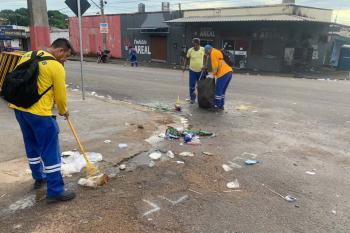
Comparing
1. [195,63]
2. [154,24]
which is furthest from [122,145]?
[154,24]

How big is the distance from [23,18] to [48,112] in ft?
240

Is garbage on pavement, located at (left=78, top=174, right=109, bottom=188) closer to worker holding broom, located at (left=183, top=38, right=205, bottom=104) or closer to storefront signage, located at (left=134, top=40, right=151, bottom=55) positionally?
worker holding broom, located at (left=183, top=38, right=205, bottom=104)

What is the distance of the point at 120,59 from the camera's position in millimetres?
33875

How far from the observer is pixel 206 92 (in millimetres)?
8797

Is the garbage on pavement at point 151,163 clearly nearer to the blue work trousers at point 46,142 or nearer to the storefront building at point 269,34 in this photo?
the blue work trousers at point 46,142

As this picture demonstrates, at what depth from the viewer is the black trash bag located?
344 inches

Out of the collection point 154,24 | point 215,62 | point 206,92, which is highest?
point 154,24

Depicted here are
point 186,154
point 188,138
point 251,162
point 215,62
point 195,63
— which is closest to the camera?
point 251,162

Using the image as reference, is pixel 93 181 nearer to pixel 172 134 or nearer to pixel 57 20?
pixel 172 134

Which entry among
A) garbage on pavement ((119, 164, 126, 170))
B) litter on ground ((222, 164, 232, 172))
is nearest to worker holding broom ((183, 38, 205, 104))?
litter on ground ((222, 164, 232, 172))

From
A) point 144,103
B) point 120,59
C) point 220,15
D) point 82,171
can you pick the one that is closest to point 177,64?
point 220,15

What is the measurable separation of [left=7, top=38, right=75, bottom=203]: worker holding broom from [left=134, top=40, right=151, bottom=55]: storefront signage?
28.1 metres

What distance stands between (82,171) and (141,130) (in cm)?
223

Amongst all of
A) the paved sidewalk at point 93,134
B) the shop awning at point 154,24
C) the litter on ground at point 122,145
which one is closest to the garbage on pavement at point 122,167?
the paved sidewalk at point 93,134
